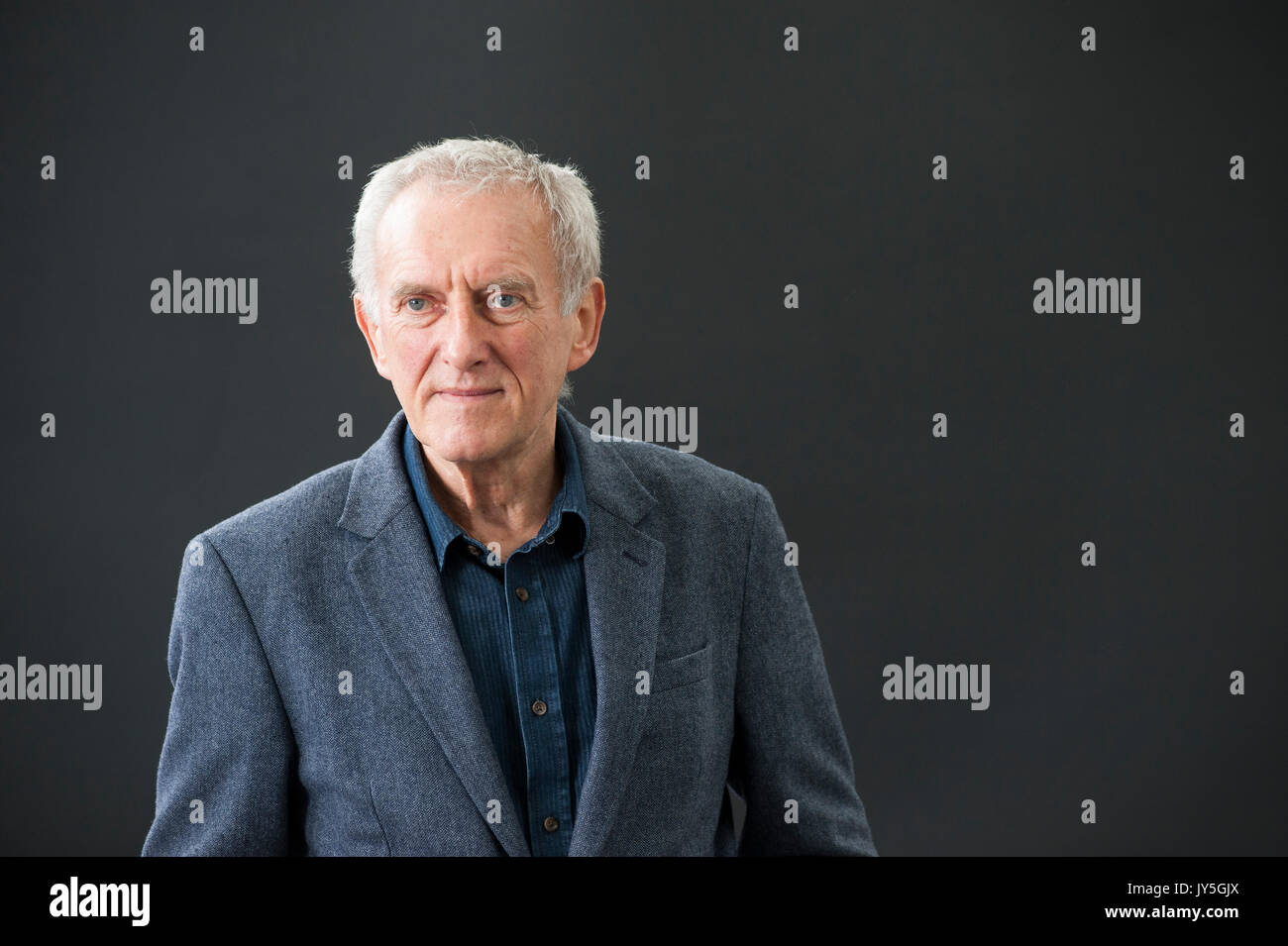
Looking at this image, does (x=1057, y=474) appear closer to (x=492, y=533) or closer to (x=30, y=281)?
(x=492, y=533)

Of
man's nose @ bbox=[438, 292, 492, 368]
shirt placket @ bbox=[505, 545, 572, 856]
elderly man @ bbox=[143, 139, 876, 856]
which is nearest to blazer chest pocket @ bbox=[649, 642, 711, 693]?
elderly man @ bbox=[143, 139, 876, 856]

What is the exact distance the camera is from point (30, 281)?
2828 mm

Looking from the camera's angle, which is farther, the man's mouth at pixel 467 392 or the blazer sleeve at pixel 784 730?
the blazer sleeve at pixel 784 730

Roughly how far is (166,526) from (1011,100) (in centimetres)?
233

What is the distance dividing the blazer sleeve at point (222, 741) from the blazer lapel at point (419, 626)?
152mm

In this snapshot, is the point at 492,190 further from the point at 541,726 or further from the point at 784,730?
the point at 784,730

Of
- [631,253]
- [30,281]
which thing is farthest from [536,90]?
[30,281]

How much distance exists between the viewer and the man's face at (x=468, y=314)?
1454 mm

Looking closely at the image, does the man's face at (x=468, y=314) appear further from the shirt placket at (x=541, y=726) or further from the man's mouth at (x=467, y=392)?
the shirt placket at (x=541, y=726)

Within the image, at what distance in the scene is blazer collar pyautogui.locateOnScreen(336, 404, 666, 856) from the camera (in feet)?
4.61

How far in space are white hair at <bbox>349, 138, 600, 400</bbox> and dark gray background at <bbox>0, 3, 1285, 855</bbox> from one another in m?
1.34

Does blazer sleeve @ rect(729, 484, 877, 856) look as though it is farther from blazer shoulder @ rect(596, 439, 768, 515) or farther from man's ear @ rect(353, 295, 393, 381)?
man's ear @ rect(353, 295, 393, 381)

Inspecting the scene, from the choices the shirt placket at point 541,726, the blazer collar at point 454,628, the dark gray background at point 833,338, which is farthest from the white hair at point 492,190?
the dark gray background at point 833,338

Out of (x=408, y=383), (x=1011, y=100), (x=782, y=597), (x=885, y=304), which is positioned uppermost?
(x=1011, y=100)
